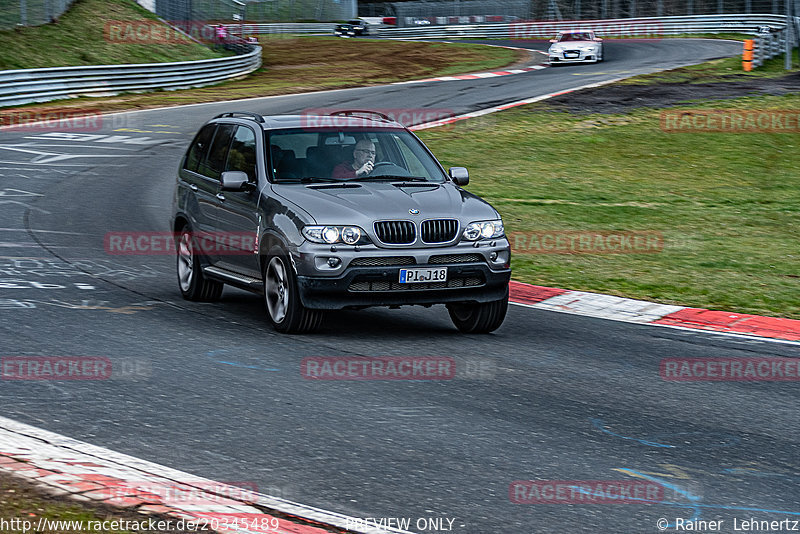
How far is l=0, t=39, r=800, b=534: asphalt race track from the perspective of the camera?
5.46m

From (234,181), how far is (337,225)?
1320 millimetres

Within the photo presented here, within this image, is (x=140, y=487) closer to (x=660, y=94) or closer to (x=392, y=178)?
(x=392, y=178)

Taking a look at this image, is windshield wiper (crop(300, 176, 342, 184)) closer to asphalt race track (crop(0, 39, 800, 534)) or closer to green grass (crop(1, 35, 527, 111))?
asphalt race track (crop(0, 39, 800, 534))

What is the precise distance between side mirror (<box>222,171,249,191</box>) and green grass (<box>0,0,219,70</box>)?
28.0 meters

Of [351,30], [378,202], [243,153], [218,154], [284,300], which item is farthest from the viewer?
[351,30]

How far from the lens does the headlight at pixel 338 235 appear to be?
8.62 meters

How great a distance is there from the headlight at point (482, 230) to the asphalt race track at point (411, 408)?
89 cm

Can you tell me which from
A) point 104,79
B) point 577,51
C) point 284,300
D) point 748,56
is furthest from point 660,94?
point 284,300

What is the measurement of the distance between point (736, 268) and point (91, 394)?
343 inches

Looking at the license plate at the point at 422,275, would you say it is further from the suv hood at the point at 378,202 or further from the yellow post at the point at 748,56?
the yellow post at the point at 748,56

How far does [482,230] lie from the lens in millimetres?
9062


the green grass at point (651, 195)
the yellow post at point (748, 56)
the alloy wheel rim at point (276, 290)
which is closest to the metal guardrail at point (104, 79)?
the green grass at point (651, 195)

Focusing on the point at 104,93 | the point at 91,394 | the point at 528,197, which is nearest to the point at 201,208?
the point at 91,394

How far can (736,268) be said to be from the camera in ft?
43.5
